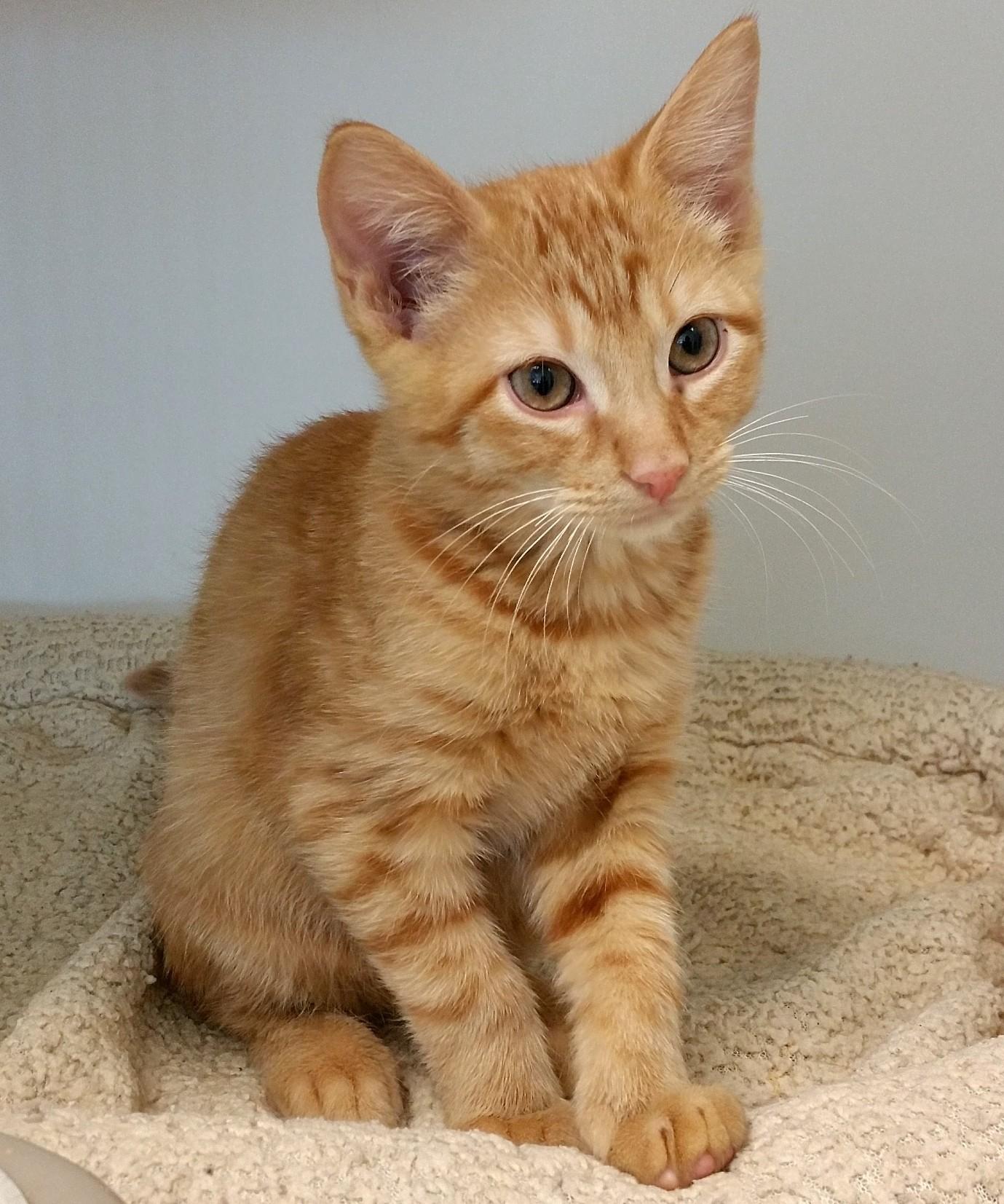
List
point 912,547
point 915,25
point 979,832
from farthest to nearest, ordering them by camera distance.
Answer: point 912,547 < point 915,25 < point 979,832

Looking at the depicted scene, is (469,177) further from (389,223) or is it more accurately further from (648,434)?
(648,434)

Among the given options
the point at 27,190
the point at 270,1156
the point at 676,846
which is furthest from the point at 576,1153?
the point at 27,190

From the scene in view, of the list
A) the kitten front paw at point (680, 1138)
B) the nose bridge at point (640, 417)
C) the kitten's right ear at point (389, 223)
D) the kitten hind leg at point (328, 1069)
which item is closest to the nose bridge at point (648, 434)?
the nose bridge at point (640, 417)

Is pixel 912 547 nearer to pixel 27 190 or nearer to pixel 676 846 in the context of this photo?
pixel 676 846

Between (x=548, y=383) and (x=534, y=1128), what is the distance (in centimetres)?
61

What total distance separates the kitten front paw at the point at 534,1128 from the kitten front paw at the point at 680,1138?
49mm

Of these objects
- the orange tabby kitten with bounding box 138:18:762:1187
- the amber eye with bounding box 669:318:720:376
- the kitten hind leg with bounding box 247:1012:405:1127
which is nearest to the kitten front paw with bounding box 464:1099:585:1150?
the orange tabby kitten with bounding box 138:18:762:1187

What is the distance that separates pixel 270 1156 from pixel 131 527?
4.58 feet

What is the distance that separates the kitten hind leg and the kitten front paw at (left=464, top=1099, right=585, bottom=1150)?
11cm

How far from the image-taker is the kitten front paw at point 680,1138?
852 millimetres

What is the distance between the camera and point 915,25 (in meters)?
1.57

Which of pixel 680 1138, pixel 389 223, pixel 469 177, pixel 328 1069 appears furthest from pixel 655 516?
pixel 469 177

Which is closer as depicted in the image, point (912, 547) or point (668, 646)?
point (668, 646)

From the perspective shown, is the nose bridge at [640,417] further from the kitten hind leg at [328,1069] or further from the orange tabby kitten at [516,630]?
the kitten hind leg at [328,1069]
